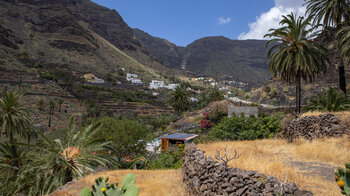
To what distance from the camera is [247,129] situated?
20125 millimetres

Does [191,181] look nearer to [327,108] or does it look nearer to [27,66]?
[327,108]

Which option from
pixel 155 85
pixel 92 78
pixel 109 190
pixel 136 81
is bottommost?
pixel 109 190

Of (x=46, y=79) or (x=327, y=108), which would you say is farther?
(x=46, y=79)

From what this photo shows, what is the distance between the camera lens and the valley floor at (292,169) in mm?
6504

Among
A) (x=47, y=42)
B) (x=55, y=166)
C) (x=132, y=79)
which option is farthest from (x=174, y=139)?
(x=47, y=42)

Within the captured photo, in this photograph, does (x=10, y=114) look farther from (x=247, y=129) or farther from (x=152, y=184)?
(x=247, y=129)

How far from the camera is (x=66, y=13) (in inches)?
6339

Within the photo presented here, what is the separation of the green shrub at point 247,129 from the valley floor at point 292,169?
6354 mm

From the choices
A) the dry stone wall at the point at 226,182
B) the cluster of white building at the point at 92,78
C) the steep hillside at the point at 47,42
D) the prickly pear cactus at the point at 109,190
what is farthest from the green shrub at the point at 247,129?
the cluster of white building at the point at 92,78

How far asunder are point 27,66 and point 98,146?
93850 millimetres

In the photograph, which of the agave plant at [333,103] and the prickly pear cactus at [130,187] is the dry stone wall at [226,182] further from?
the agave plant at [333,103]

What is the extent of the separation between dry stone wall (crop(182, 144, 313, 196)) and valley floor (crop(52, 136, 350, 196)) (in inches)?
31.9

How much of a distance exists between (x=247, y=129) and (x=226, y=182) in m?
14.3

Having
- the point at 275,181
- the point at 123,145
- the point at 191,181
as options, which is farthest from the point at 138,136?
the point at 275,181
